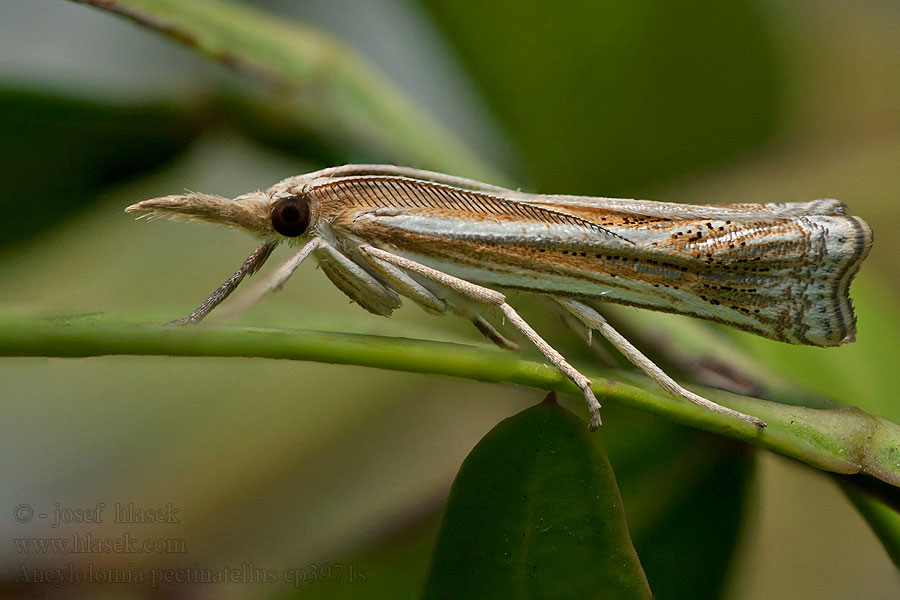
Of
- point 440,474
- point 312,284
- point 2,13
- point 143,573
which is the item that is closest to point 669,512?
point 440,474

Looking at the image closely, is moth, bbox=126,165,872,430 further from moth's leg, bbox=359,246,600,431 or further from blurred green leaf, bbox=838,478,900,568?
blurred green leaf, bbox=838,478,900,568

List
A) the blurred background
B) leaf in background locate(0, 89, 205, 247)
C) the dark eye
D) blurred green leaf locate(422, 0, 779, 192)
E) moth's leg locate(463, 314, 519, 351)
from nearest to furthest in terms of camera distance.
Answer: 1. the dark eye
2. moth's leg locate(463, 314, 519, 351)
3. the blurred background
4. leaf in background locate(0, 89, 205, 247)
5. blurred green leaf locate(422, 0, 779, 192)

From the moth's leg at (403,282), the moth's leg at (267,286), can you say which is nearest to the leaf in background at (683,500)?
the moth's leg at (403,282)

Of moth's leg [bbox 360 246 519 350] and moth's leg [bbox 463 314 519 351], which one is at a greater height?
moth's leg [bbox 360 246 519 350]

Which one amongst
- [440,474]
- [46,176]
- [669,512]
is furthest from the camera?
[440,474]

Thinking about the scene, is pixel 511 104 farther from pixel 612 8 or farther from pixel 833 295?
pixel 833 295

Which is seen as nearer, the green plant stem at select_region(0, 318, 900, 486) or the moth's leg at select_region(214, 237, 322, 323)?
the green plant stem at select_region(0, 318, 900, 486)

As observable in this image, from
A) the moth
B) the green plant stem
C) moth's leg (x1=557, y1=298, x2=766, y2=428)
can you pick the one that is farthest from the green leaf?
the moth

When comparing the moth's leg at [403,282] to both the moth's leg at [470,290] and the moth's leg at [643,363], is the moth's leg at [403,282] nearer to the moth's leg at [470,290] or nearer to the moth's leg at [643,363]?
the moth's leg at [470,290]
